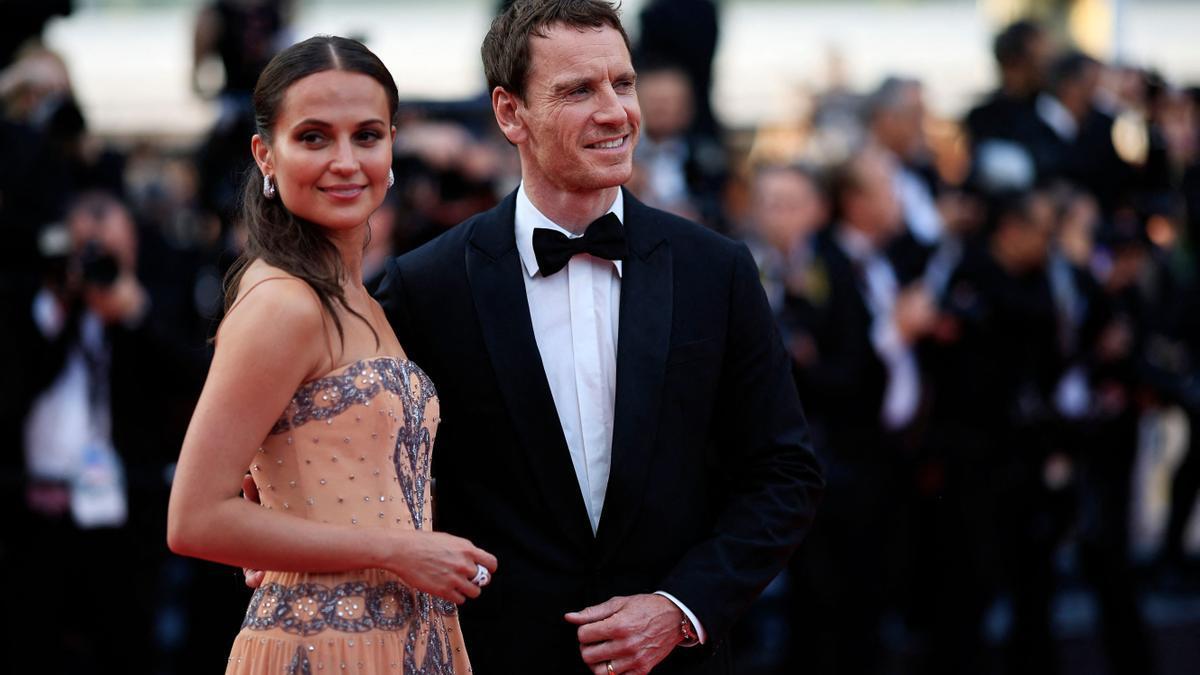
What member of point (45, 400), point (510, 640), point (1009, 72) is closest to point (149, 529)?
point (45, 400)

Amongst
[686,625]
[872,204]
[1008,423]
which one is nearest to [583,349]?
[686,625]

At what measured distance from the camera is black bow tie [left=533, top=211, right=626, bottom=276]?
3.23 m

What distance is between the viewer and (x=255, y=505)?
→ 2805 millimetres

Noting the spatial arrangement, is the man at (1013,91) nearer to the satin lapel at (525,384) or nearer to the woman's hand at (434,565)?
the satin lapel at (525,384)

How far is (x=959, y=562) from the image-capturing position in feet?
21.9

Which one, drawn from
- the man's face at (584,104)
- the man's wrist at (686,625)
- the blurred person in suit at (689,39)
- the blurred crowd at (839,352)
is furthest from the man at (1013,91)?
the man's wrist at (686,625)

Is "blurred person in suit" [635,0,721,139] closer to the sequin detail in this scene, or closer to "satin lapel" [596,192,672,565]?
"satin lapel" [596,192,672,565]

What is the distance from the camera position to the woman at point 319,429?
2.79 metres

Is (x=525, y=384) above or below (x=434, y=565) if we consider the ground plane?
above

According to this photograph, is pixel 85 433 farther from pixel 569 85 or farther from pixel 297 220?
pixel 569 85

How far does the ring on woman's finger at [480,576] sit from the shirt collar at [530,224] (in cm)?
70

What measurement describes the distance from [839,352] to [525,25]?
129 inches

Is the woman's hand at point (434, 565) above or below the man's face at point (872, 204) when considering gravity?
below

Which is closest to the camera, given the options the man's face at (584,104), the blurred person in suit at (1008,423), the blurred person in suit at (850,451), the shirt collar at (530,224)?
the man's face at (584,104)
